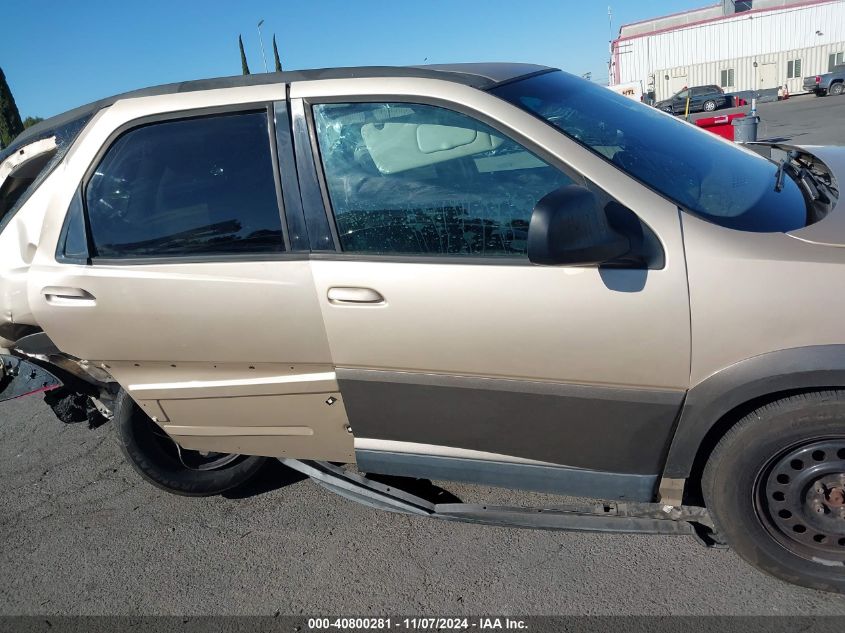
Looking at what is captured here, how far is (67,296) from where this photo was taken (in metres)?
2.56

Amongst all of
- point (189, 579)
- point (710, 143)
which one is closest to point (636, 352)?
point (710, 143)

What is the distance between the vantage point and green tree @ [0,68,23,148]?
2352cm

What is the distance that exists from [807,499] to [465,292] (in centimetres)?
135

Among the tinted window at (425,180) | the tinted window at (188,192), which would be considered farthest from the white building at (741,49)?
the tinted window at (188,192)

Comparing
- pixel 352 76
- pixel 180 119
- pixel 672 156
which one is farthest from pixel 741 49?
pixel 180 119

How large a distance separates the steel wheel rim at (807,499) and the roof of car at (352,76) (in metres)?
1.63

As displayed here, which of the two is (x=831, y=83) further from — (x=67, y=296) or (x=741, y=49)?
(x=67, y=296)

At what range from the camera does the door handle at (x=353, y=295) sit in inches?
A: 87.5

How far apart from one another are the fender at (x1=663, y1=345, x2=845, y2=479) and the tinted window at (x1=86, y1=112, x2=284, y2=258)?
1.56 meters

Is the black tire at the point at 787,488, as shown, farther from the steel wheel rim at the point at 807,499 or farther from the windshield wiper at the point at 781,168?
the windshield wiper at the point at 781,168

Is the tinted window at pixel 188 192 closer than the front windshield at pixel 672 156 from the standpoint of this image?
No

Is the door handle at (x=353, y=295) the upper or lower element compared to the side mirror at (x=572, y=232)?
lower

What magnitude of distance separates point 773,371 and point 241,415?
198 centimetres

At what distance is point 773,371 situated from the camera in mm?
1945
